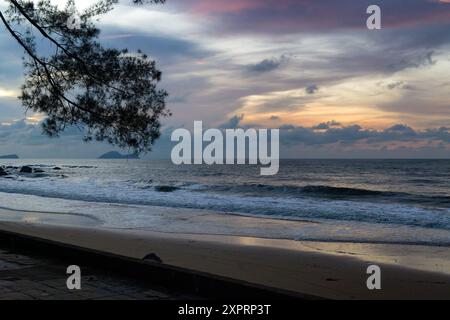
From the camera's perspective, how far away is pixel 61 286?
215 inches

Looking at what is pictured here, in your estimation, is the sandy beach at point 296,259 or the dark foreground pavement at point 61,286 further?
the sandy beach at point 296,259

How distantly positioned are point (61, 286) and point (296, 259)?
18.2 ft

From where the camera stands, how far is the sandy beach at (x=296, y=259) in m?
7.56

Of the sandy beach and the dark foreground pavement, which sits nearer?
the dark foreground pavement

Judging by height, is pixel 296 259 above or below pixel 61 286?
below

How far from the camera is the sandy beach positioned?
24.8 feet

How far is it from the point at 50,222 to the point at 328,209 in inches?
434

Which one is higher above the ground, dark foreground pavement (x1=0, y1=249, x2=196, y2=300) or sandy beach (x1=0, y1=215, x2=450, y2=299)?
dark foreground pavement (x1=0, y1=249, x2=196, y2=300)

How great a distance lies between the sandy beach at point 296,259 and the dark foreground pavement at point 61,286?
254 cm

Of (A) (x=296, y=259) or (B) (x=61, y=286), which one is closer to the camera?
(B) (x=61, y=286)

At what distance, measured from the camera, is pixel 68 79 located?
8047 mm

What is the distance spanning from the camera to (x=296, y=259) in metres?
9.88

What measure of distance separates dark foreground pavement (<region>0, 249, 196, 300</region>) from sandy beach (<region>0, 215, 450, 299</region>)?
254cm
